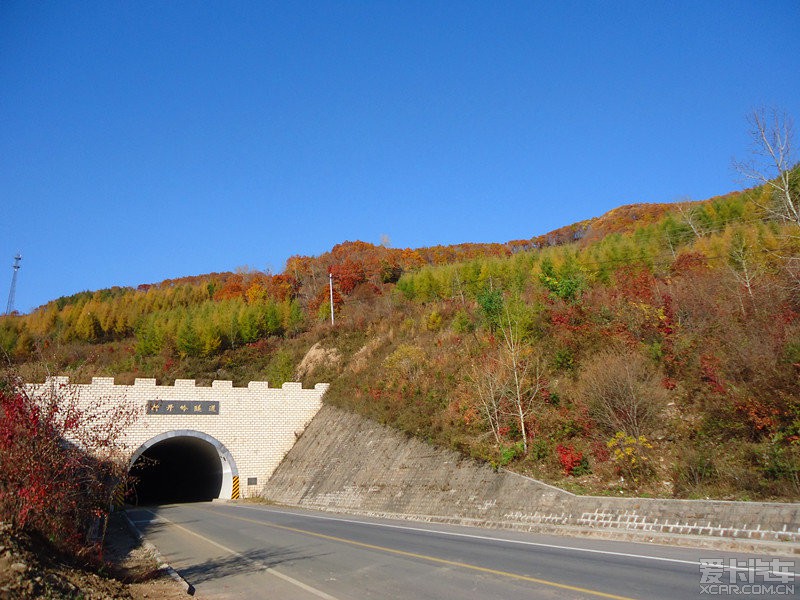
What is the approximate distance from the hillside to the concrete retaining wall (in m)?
0.96

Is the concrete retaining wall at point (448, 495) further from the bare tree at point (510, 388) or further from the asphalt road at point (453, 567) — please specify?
the bare tree at point (510, 388)

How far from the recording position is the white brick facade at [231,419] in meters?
28.0

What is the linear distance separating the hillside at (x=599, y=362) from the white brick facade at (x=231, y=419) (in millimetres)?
3512

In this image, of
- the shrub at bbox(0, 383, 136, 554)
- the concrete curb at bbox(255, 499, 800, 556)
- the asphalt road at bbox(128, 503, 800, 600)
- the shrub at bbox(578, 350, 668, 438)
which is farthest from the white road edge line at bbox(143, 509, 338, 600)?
the shrub at bbox(578, 350, 668, 438)

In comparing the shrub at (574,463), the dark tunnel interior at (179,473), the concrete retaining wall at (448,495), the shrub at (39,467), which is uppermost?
the shrub at (39,467)

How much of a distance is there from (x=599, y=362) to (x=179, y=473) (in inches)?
1309

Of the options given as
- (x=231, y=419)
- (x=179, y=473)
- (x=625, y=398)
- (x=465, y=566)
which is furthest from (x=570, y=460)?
(x=179, y=473)

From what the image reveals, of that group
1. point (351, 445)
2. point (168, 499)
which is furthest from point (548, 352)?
point (168, 499)

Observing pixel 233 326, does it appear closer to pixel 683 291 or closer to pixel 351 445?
pixel 351 445

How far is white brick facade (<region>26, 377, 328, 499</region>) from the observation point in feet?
91.8

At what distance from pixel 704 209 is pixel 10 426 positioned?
5261 centimetres

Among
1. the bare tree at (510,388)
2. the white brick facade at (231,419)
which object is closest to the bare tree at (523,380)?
the bare tree at (510,388)

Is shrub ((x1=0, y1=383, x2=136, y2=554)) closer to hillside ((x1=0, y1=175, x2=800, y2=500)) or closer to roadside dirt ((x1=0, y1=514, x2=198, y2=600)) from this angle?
roadside dirt ((x1=0, y1=514, x2=198, y2=600))

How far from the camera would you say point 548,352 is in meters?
22.3
